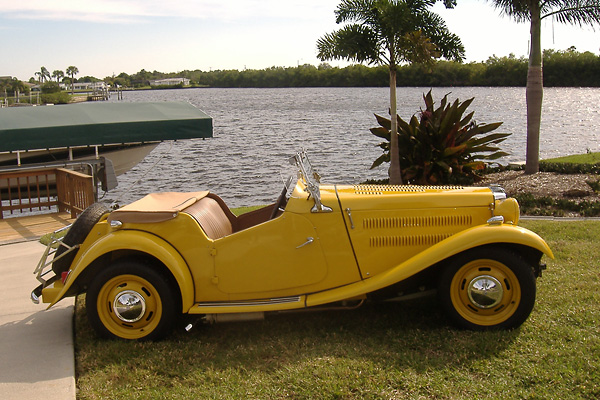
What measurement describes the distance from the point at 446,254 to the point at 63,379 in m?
2.88

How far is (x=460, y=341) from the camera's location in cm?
421

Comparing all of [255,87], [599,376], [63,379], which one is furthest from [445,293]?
[255,87]

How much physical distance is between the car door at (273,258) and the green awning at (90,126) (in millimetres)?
6172

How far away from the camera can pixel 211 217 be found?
5023mm

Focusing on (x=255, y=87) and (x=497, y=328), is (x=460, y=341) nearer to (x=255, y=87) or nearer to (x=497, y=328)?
(x=497, y=328)

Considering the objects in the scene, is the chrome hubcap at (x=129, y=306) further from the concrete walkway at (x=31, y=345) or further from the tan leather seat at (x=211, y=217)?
the tan leather seat at (x=211, y=217)

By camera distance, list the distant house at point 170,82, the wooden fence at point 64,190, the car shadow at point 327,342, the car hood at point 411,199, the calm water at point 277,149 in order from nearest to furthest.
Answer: the car shadow at point 327,342 < the car hood at point 411,199 < the wooden fence at point 64,190 < the calm water at point 277,149 < the distant house at point 170,82

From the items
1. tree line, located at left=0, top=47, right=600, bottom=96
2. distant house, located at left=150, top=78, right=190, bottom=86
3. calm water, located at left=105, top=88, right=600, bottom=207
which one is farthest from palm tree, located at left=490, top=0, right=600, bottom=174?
distant house, located at left=150, top=78, right=190, bottom=86

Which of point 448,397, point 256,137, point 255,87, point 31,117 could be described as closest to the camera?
point 448,397

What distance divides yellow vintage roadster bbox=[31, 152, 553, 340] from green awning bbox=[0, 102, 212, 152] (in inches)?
227

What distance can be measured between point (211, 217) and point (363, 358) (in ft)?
6.03

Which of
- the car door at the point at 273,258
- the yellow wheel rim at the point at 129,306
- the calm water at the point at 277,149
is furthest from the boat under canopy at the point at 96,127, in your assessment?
the car door at the point at 273,258

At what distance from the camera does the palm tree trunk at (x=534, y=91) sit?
11.5 metres

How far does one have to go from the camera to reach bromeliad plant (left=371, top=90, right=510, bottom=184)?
38.1 feet
